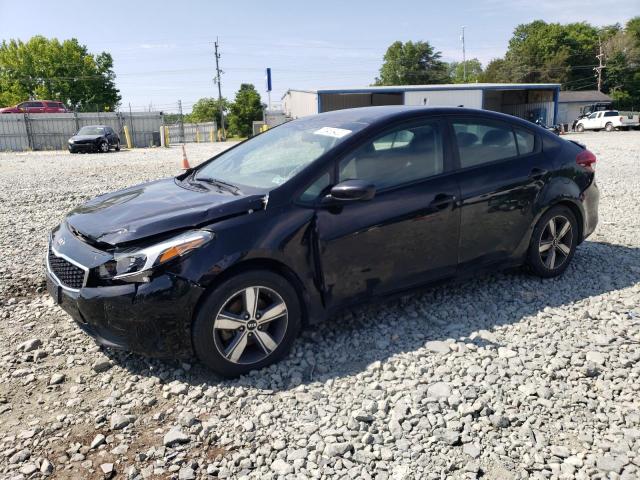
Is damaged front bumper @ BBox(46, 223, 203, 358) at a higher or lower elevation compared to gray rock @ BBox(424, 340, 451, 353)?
higher

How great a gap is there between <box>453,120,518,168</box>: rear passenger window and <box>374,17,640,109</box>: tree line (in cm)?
7757

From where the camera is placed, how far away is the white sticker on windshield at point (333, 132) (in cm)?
387

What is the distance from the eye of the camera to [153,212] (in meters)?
3.44

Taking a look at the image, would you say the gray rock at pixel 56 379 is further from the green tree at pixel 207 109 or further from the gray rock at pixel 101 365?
the green tree at pixel 207 109

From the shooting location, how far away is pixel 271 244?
3318 millimetres

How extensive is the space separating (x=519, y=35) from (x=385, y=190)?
98523 millimetres

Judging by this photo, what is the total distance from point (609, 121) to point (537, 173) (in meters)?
43.8

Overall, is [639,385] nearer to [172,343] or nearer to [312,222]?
[312,222]

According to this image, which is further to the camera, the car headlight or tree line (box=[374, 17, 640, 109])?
tree line (box=[374, 17, 640, 109])

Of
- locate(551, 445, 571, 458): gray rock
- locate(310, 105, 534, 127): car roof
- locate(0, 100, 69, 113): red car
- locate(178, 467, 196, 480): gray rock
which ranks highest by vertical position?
locate(0, 100, 69, 113): red car

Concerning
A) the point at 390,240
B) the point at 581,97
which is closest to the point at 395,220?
the point at 390,240

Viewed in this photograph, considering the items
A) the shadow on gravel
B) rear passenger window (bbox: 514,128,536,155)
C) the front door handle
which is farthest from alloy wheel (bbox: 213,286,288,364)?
rear passenger window (bbox: 514,128,536,155)

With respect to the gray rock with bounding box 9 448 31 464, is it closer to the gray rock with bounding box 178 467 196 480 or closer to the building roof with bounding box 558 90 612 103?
the gray rock with bounding box 178 467 196 480

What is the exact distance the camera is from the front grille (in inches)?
128
